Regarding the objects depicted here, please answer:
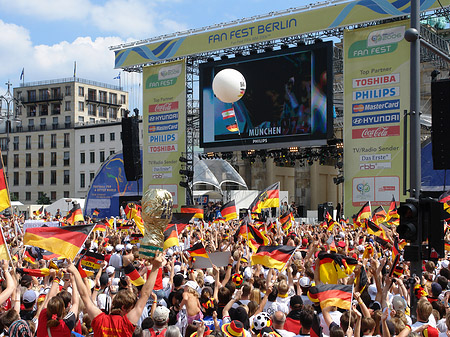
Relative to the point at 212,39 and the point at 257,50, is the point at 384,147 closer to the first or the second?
the point at 257,50

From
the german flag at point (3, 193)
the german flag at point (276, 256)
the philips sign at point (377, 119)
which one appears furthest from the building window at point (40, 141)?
the german flag at point (276, 256)

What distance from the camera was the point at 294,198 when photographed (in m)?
55.6

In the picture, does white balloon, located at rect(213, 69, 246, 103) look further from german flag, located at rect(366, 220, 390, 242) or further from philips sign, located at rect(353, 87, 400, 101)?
philips sign, located at rect(353, 87, 400, 101)

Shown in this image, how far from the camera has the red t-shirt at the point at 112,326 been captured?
5340 millimetres

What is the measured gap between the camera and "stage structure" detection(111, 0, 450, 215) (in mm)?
29156

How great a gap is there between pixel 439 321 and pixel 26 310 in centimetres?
505

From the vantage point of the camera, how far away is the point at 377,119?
95.1 feet

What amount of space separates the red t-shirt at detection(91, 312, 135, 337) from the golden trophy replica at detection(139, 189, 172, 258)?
1423 millimetres

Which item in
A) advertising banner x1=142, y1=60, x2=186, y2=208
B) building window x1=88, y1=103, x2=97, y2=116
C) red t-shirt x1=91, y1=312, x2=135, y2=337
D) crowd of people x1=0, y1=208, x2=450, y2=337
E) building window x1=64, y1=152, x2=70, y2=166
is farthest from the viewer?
building window x1=88, y1=103, x2=97, y2=116

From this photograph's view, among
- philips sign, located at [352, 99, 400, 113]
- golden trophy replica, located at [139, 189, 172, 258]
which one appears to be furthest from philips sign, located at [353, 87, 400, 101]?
golden trophy replica, located at [139, 189, 172, 258]

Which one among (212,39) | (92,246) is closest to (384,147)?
(212,39)

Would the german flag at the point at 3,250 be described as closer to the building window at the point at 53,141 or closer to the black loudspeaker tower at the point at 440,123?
the black loudspeaker tower at the point at 440,123

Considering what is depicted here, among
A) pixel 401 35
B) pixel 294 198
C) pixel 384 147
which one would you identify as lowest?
pixel 294 198

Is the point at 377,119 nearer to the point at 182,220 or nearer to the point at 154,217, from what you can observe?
the point at 182,220
